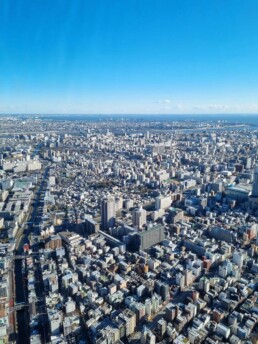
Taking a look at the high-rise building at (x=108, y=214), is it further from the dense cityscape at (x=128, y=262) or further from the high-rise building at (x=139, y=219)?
the high-rise building at (x=139, y=219)

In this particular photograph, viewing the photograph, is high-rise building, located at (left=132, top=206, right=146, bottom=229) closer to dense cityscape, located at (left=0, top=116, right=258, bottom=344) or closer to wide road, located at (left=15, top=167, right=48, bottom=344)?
dense cityscape, located at (left=0, top=116, right=258, bottom=344)

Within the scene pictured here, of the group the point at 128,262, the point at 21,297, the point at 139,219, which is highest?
the point at 139,219

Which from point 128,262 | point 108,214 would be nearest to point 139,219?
point 108,214

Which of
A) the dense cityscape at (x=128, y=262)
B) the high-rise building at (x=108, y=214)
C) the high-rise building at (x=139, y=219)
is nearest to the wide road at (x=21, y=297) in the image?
the dense cityscape at (x=128, y=262)

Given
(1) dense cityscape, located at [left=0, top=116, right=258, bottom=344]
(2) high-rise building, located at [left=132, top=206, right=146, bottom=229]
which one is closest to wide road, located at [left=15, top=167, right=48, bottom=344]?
(1) dense cityscape, located at [left=0, top=116, right=258, bottom=344]

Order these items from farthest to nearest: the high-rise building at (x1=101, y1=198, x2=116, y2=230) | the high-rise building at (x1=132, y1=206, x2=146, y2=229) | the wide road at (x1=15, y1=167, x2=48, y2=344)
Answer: the high-rise building at (x1=101, y1=198, x2=116, y2=230)
the high-rise building at (x1=132, y1=206, x2=146, y2=229)
the wide road at (x1=15, y1=167, x2=48, y2=344)

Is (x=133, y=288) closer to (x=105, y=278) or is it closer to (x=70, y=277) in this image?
(x=105, y=278)

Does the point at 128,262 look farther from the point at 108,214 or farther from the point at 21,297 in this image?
the point at 21,297

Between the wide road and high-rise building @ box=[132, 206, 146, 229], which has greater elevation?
high-rise building @ box=[132, 206, 146, 229]
